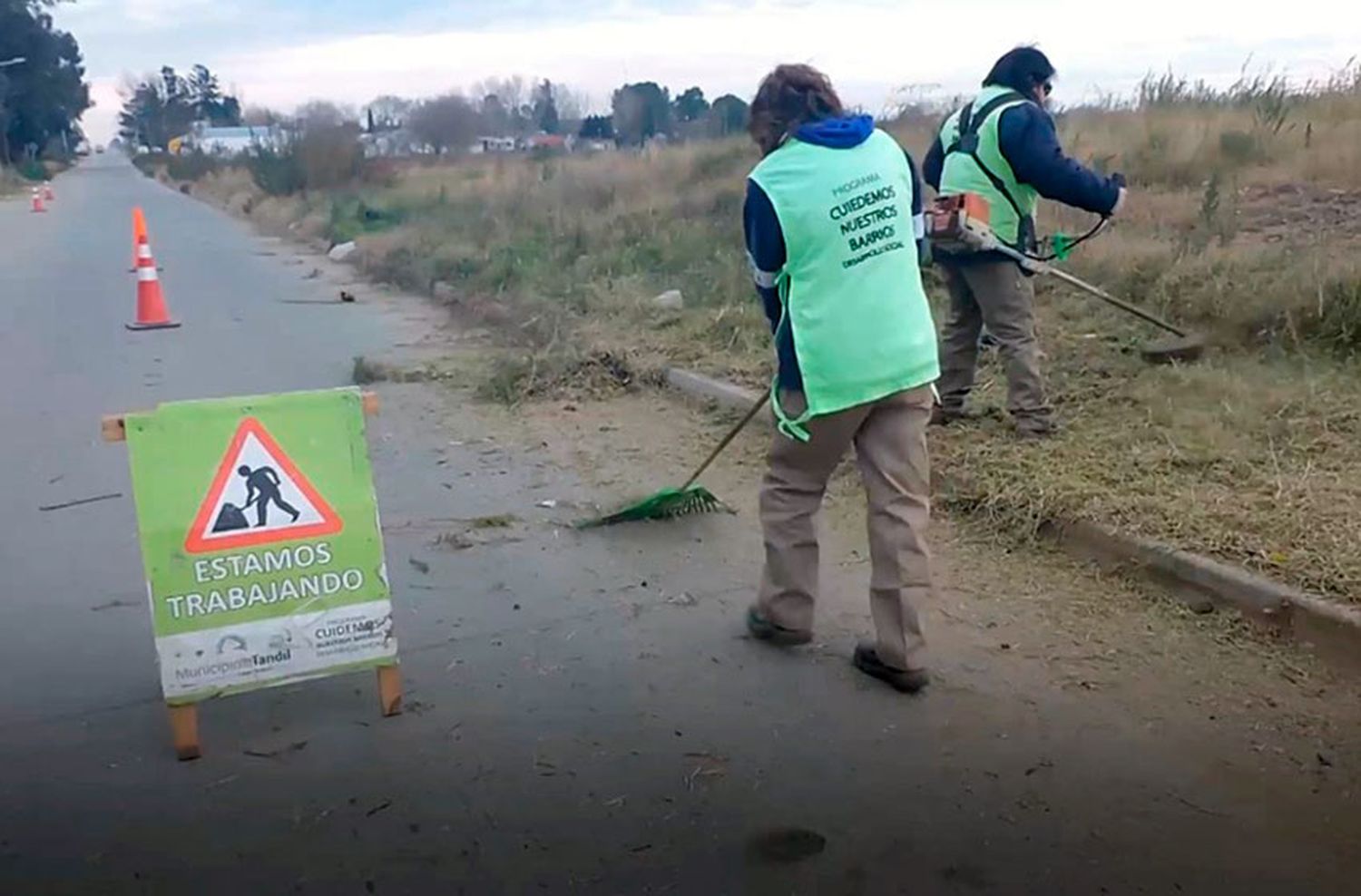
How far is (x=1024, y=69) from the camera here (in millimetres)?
6258

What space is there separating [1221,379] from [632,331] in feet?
15.5

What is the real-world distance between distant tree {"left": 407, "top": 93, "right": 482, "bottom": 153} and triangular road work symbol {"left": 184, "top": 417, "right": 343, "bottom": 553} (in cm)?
4945

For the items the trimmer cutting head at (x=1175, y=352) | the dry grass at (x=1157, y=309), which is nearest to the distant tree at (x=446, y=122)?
the dry grass at (x=1157, y=309)

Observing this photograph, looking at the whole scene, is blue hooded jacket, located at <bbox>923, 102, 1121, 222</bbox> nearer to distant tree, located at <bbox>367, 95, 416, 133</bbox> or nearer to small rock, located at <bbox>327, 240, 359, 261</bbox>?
small rock, located at <bbox>327, 240, 359, 261</bbox>

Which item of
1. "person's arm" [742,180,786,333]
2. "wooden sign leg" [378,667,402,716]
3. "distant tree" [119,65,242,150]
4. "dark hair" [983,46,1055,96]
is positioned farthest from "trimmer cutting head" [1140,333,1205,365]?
"distant tree" [119,65,242,150]

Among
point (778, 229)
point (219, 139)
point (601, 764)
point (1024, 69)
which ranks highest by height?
point (219, 139)

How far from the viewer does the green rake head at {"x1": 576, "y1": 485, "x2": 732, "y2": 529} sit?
593 centimetres

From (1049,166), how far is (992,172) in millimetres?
309

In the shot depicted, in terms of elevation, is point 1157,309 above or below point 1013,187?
below

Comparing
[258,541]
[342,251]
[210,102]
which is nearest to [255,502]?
[258,541]

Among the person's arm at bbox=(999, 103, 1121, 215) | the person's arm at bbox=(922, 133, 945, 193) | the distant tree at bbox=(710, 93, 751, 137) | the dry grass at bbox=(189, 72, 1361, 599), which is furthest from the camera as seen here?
the distant tree at bbox=(710, 93, 751, 137)

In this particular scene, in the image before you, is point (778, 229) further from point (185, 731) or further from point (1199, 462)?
point (1199, 462)

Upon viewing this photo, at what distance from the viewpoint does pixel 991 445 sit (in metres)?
6.36

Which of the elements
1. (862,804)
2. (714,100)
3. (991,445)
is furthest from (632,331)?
(714,100)
